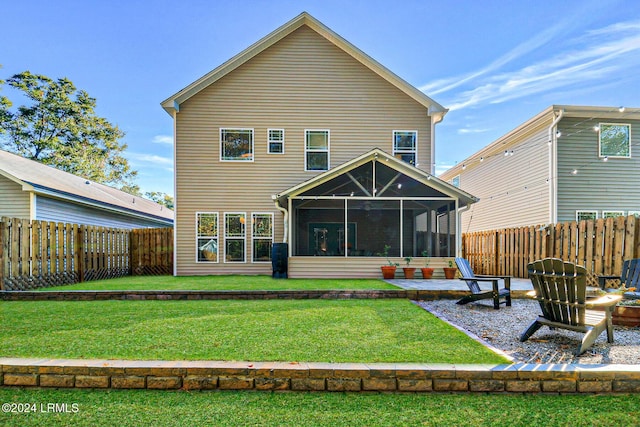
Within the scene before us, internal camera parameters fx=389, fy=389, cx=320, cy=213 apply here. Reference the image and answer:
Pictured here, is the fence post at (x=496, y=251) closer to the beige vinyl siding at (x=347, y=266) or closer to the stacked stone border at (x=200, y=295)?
the beige vinyl siding at (x=347, y=266)

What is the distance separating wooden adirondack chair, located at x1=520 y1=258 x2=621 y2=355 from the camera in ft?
13.7

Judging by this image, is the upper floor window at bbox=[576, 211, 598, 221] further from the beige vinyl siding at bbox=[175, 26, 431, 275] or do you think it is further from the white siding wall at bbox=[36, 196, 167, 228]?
the white siding wall at bbox=[36, 196, 167, 228]

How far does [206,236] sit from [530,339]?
10730 millimetres

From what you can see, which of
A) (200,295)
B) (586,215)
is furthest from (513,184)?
(200,295)

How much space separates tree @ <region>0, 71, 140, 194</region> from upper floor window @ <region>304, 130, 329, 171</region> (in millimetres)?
23532

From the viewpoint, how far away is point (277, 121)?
13.5 m

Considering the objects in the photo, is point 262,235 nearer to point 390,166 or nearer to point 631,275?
→ point 390,166

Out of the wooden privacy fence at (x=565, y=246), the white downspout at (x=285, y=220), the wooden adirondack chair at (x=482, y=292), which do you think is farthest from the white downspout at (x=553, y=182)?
the white downspout at (x=285, y=220)

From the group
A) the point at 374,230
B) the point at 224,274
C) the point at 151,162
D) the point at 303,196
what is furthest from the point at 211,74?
the point at 151,162

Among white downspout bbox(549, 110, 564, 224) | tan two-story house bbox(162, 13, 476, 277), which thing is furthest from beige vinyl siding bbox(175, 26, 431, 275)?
white downspout bbox(549, 110, 564, 224)

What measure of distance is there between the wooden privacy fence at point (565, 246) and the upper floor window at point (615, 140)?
4632mm

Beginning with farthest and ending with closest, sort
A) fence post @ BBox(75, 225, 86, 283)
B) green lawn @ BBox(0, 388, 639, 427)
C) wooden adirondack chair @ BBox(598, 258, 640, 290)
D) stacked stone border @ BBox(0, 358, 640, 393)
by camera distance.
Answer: fence post @ BBox(75, 225, 86, 283) → wooden adirondack chair @ BBox(598, 258, 640, 290) → stacked stone border @ BBox(0, 358, 640, 393) → green lawn @ BBox(0, 388, 639, 427)

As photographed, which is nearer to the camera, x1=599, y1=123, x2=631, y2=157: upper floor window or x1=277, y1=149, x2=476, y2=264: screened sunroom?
x1=277, y1=149, x2=476, y2=264: screened sunroom

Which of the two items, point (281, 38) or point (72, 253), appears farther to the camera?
point (281, 38)
